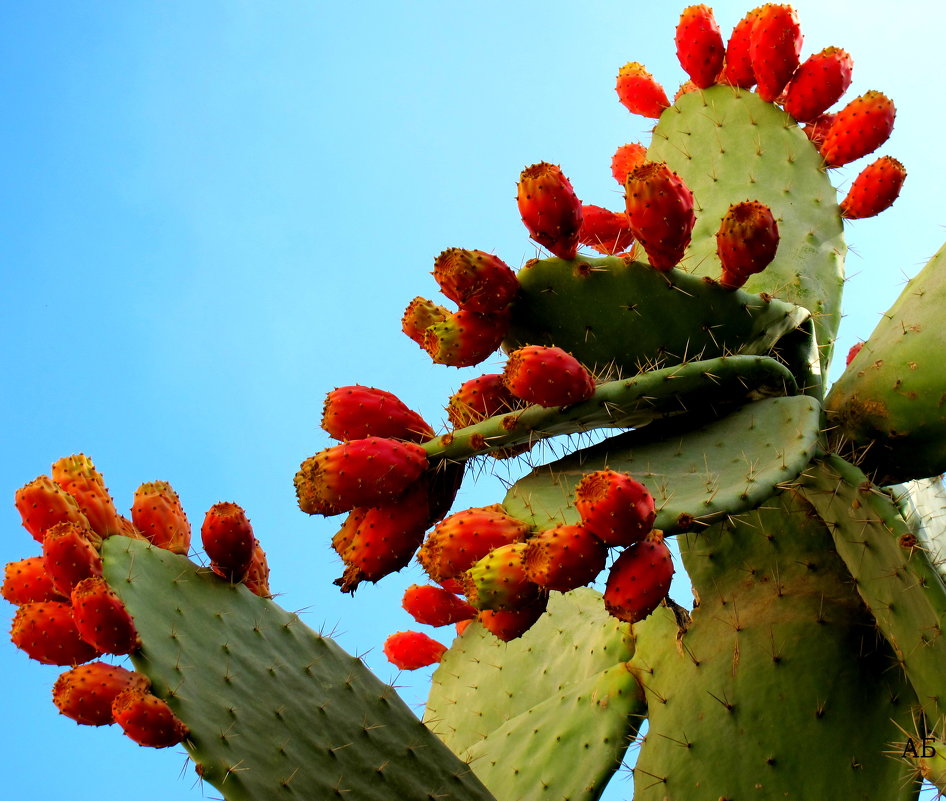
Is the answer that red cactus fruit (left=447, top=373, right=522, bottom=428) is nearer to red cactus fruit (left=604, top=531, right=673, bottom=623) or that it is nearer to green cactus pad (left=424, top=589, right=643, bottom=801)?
red cactus fruit (left=604, top=531, right=673, bottom=623)

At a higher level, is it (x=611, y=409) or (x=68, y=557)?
(x=68, y=557)

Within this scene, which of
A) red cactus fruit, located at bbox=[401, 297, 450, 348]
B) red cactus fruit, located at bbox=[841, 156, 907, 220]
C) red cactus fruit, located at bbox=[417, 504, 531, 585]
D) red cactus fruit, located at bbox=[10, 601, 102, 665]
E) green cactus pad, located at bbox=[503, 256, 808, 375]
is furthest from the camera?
red cactus fruit, located at bbox=[841, 156, 907, 220]

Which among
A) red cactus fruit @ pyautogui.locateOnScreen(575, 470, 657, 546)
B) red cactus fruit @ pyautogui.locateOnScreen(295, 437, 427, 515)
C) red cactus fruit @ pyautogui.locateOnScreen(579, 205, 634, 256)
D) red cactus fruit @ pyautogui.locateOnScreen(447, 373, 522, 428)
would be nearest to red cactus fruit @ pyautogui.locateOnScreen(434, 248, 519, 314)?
red cactus fruit @ pyautogui.locateOnScreen(447, 373, 522, 428)

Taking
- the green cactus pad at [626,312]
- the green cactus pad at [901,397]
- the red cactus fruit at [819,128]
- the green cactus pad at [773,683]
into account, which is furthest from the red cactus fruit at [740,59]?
the green cactus pad at [773,683]

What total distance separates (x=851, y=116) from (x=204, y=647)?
138cm

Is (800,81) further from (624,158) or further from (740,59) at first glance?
(624,158)

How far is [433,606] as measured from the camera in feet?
6.34

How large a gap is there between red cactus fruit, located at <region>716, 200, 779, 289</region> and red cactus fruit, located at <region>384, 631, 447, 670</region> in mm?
976

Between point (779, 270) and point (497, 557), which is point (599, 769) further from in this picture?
point (779, 270)

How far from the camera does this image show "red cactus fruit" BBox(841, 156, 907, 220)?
1.88 metres

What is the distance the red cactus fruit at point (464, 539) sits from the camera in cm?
125

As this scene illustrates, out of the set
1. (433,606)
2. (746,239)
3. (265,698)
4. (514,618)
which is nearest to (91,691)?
(265,698)

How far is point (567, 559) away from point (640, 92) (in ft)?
4.40

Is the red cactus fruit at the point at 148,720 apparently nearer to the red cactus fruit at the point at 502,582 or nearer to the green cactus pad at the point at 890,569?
the red cactus fruit at the point at 502,582
